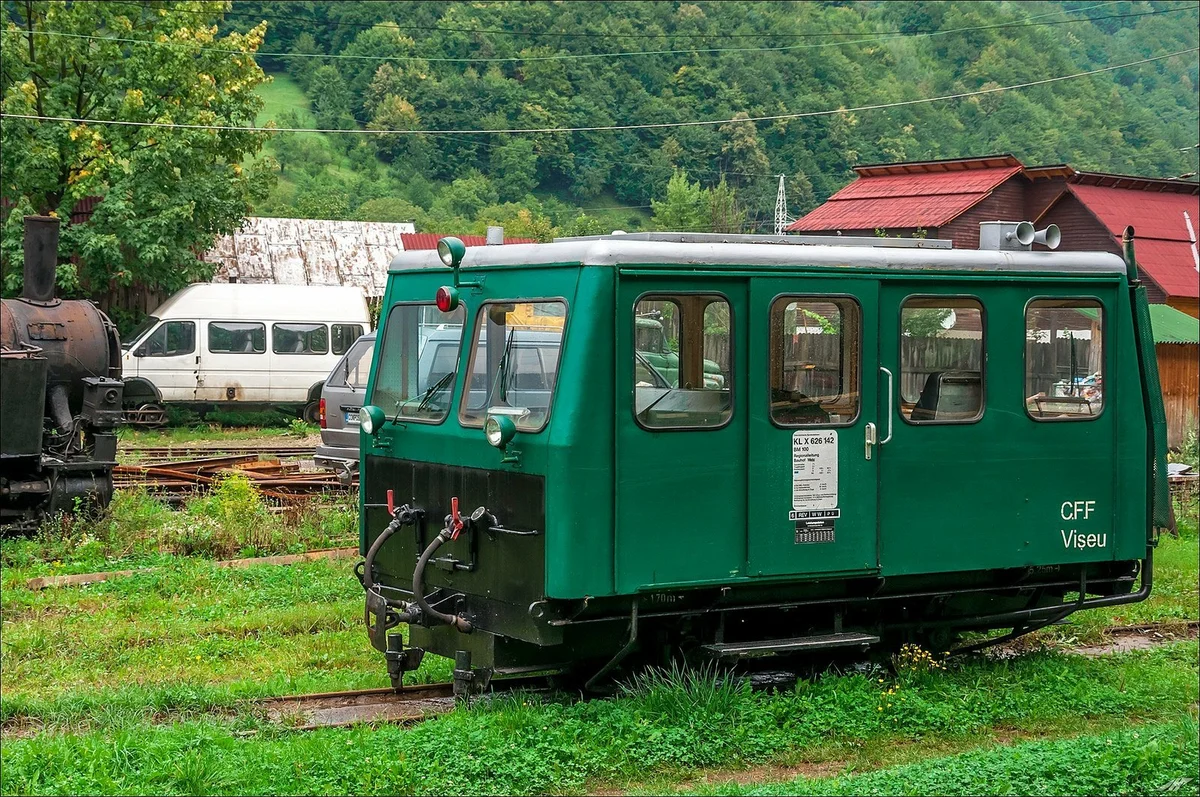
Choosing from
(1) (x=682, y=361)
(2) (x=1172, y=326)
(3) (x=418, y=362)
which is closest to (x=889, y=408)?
(1) (x=682, y=361)

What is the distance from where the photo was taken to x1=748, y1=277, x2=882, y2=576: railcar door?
25.8 ft

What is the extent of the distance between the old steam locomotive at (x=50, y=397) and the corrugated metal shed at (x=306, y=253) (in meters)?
16.7

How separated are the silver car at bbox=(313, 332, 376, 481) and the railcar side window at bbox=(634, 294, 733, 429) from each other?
32.5ft

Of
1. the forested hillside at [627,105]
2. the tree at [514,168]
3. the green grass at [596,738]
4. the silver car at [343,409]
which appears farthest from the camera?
the tree at [514,168]

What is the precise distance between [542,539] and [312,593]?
15.8ft

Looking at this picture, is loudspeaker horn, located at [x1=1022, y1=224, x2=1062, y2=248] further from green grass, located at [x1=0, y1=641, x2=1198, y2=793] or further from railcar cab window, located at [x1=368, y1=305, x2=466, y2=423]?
railcar cab window, located at [x1=368, y1=305, x2=466, y2=423]

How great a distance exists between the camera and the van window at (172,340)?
1051 inches

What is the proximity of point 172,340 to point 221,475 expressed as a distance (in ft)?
30.8

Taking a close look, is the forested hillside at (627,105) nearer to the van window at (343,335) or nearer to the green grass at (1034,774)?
the van window at (343,335)

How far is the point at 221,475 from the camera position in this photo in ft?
60.4

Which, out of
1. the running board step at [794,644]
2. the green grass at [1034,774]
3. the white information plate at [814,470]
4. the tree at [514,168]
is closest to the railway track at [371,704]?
the running board step at [794,644]

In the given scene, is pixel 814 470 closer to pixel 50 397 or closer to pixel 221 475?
pixel 50 397

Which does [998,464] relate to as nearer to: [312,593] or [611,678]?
[611,678]

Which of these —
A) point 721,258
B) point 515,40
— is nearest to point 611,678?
point 721,258
